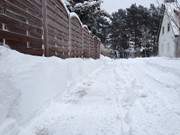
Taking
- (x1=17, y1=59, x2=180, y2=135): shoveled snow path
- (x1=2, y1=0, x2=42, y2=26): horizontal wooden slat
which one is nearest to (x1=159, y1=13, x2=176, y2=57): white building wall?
(x1=17, y1=59, x2=180, y2=135): shoveled snow path

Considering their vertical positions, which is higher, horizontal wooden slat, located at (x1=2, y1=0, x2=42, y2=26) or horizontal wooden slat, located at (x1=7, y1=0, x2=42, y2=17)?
horizontal wooden slat, located at (x1=7, y1=0, x2=42, y2=17)

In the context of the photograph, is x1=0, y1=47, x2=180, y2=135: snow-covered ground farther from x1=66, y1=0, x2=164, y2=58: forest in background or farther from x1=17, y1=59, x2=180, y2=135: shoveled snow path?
x1=66, y1=0, x2=164, y2=58: forest in background

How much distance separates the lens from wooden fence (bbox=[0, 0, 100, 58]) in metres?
3.16

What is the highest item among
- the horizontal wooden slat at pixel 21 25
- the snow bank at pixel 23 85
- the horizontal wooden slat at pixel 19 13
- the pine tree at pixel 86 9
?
the pine tree at pixel 86 9

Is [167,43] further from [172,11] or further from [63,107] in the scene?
[63,107]

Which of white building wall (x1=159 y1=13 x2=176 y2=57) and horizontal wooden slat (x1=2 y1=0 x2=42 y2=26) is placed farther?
white building wall (x1=159 y1=13 x2=176 y2=57)

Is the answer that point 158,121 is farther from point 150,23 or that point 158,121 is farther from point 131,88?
point 150,23

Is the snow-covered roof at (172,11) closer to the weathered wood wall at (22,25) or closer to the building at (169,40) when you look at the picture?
the weathered wood wall at (22,25)

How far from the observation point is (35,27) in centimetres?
444

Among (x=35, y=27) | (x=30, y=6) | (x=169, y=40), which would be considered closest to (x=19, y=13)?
(x=30, y=6)

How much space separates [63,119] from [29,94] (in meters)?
0.64

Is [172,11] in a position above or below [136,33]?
below

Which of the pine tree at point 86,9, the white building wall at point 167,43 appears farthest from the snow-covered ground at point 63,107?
the white building wall at point 167,43

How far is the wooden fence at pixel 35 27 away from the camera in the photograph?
3.16 meters
